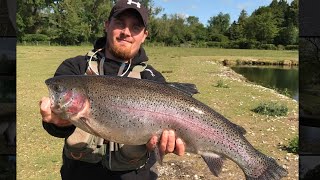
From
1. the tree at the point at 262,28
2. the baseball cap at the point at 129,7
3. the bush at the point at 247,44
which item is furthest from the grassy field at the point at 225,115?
the bush at the point at 247,44

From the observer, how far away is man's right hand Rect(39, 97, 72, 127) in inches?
88.1

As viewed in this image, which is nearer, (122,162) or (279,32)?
(122,162)

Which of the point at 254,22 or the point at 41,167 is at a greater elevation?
the point at 254,22

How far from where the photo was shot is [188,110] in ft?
7.99

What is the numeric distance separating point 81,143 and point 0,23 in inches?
64.1

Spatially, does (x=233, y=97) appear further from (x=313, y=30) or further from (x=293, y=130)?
(x=313, y=30)

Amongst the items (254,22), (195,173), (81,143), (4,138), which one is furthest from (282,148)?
(254,22)

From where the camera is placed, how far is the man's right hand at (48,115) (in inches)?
88.1

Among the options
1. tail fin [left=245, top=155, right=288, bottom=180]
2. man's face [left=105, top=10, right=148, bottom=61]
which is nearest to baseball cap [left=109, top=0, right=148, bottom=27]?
man's face [left=105, top=10, right=148, bottom=61]

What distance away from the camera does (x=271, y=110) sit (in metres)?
9.59

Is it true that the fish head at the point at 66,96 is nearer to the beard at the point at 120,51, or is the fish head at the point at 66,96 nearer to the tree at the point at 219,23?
the beard at the point at 120,51

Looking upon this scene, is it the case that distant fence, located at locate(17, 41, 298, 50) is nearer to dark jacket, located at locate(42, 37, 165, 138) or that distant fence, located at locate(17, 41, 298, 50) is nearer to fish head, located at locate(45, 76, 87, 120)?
dark jacket, located at locate(42, 37, 165, 138)

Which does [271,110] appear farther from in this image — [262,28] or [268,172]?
[262,28]

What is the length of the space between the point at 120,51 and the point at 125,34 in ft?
0.37
